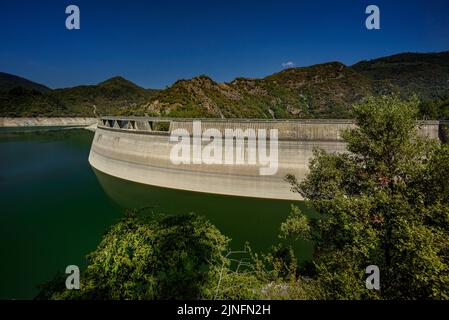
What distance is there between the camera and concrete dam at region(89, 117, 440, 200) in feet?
70.3

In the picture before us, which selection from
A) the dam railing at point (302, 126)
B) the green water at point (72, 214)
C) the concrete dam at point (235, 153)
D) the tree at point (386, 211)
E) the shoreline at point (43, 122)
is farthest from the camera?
the shoreline at point (43, 122)

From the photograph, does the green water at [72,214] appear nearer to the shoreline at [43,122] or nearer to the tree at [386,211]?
the tree at [386,211]

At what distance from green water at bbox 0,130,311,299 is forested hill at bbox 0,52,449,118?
24972 millimetres

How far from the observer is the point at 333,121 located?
21234 mm

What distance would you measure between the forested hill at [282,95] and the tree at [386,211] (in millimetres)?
35970

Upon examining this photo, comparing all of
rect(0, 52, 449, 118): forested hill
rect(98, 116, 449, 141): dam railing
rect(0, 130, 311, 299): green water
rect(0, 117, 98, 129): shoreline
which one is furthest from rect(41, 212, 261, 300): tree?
rect(0, 117, 98, 129): shoreline

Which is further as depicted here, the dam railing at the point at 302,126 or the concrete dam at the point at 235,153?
the concrete dam at the point at 235,153

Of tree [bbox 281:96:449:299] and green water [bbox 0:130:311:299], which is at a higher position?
tree [bbox 281:96:449:299]

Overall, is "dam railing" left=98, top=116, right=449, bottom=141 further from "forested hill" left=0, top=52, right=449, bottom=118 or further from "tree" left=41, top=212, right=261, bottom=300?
"forested hill" left=0, top=52, right=449, bottom=118

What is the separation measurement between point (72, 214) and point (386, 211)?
20084mm

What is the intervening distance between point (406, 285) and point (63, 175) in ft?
110

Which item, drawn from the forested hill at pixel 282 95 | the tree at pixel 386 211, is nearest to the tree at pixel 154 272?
the tree at pixel 386 211

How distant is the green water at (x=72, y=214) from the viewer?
1303 centimetres

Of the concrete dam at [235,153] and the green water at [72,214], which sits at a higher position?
the concrete dam at [235,153]
